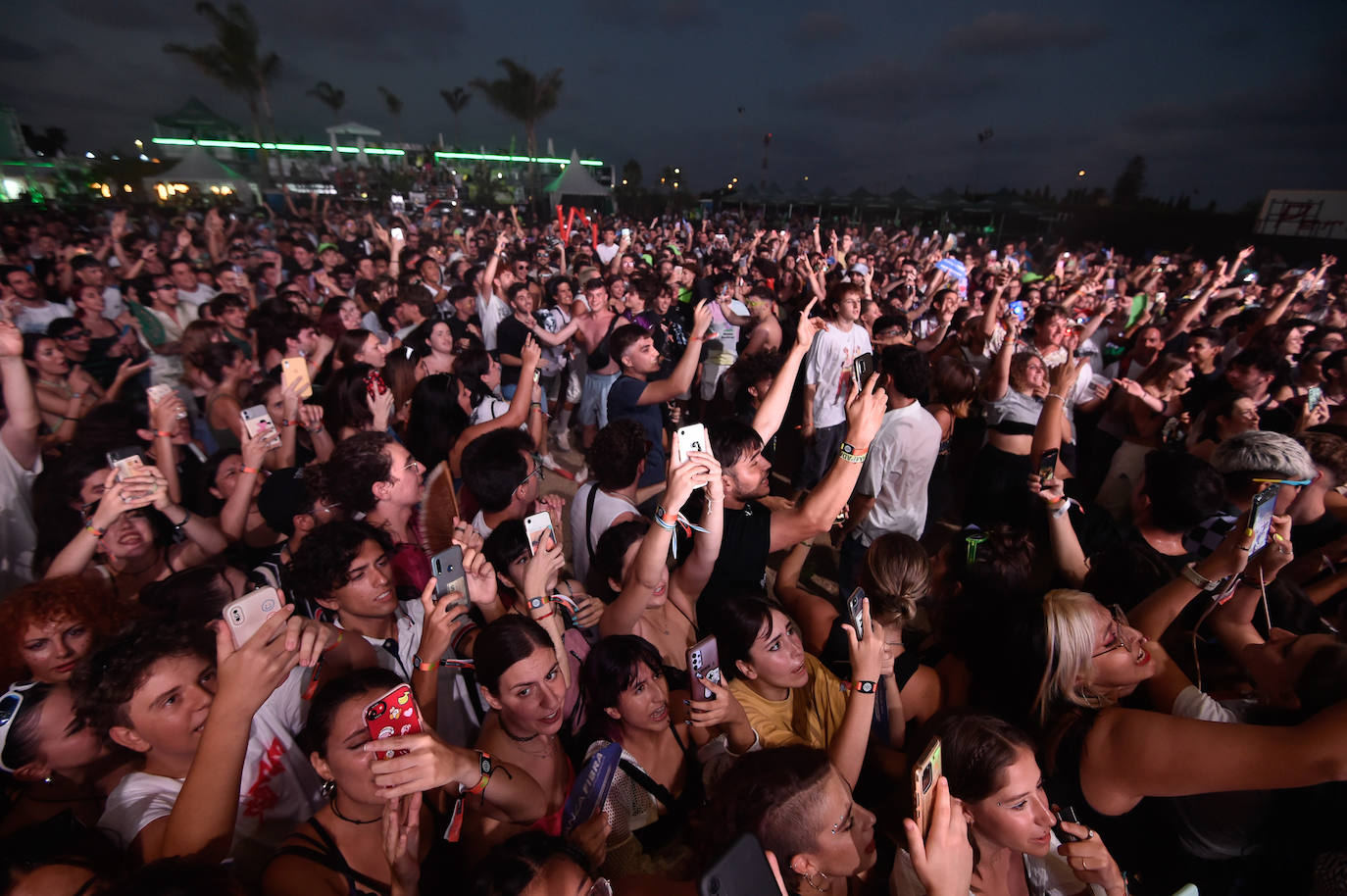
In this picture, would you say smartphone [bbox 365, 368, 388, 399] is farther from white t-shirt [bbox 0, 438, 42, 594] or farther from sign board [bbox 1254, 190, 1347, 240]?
sign board [bbox 1254, 190, 1347, 240]

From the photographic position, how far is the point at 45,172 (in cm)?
2919

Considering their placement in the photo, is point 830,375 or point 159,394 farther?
point 830,375

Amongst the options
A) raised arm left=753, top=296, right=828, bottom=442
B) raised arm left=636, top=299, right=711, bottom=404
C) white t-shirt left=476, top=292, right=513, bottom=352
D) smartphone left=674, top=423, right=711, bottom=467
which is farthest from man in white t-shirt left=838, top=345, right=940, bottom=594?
white t-shirt left=476, top=292, right=513, bottom=352

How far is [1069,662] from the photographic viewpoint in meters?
2.06

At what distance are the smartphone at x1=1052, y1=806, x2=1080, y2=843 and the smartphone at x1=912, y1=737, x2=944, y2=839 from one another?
572 millimetres

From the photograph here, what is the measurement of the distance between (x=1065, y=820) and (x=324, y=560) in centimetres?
277

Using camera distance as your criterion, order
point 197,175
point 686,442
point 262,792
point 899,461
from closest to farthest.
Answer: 1. point 262,792
2. point 686,442
3. point 899,461
4. point 197,175

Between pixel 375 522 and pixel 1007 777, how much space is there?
296 centimetres

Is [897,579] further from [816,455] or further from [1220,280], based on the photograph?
[1220,280]

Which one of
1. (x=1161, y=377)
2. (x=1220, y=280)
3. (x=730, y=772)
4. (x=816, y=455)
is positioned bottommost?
(x=816, y=455)

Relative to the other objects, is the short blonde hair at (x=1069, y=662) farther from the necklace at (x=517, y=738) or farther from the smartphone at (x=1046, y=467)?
the necklace at (x=517, y=738)

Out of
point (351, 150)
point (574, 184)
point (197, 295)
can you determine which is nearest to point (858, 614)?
point (197, 295)

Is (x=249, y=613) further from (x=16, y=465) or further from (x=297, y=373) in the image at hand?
(x=16, y=465)

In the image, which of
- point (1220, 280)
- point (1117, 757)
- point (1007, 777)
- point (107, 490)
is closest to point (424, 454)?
point (107, 490)
